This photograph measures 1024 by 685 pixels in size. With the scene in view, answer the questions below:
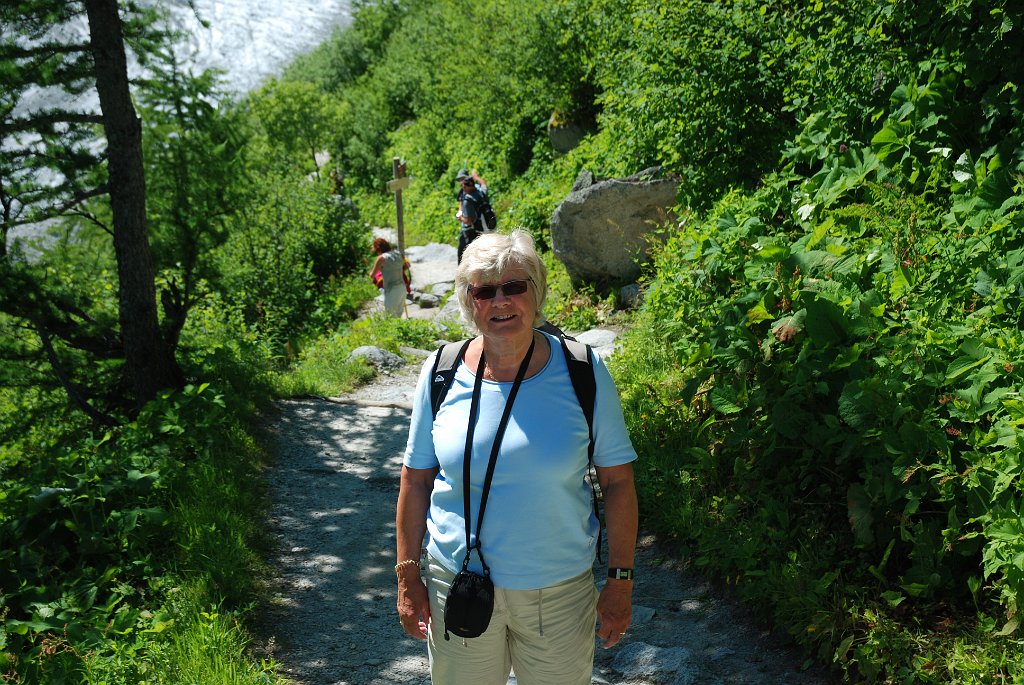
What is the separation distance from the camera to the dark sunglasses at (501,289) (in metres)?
2.36

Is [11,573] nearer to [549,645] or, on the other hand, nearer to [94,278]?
[549,645]

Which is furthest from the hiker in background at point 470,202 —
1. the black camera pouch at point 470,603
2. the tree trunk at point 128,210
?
the black camera pouch at point 470,603

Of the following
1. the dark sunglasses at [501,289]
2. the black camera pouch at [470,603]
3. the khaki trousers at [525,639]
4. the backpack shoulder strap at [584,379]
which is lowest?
the khaki trousers at [525,639]

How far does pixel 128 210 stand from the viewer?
6547mm

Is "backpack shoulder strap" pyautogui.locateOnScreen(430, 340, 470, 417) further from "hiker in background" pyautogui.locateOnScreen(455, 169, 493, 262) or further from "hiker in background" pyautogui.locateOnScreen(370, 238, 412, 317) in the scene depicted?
"hiker in background" pyautogui.locateOnScreen(455, 169, 493, 262)

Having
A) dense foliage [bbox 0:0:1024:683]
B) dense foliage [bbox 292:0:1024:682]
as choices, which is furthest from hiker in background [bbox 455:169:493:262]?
dense foliage [bbox 292:0:1024:682]

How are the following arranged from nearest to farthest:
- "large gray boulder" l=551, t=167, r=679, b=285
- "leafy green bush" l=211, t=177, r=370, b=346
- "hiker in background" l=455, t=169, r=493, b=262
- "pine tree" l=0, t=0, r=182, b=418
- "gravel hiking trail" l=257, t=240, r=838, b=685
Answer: "gravel hiking trail" l=257, t=240, r=838, b=685 < "pine tree" l=0, t=0, r=182, b=418 < "large gray boulder" l=551, t=167, r=679, b=285 < "hiker in background" l=455, t=169, r=493, b=262 < "leafy green bush" l=211, t=177, r=370, b=346

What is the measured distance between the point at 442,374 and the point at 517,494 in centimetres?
43

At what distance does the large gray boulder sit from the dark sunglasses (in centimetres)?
673

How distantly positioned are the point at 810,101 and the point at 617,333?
320 cm

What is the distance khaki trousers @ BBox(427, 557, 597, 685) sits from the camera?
232cm

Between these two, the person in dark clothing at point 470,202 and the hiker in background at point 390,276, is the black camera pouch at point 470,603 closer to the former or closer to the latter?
the hiker in background at point 390,276

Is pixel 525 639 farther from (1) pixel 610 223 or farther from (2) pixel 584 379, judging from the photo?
(1) pixel 610 223

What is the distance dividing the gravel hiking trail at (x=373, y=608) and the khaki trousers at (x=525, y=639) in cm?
138
